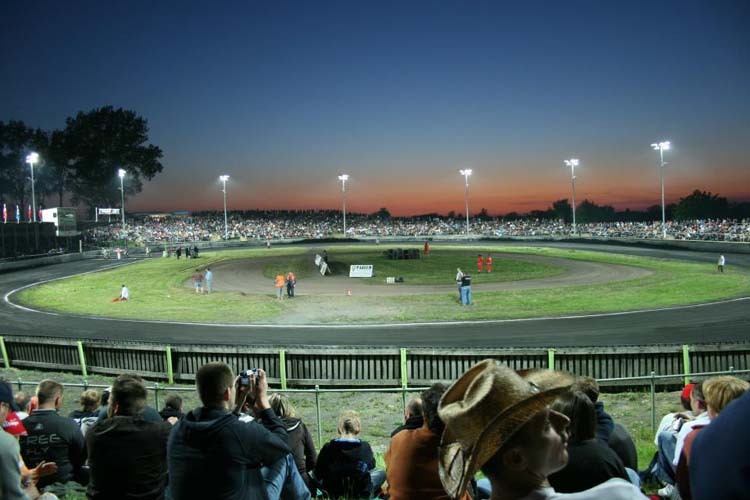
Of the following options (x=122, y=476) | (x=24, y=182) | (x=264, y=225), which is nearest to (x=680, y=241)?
(x=122, y=476)

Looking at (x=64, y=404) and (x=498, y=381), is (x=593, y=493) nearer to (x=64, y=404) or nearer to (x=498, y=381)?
(x=498, y=381)

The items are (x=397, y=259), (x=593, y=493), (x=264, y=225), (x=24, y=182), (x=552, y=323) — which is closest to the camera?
(x=593, y=493)

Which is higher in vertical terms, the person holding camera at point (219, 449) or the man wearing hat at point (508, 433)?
the man wearing hat at point (508, 433)

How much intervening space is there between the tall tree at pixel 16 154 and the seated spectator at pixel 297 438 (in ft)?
399

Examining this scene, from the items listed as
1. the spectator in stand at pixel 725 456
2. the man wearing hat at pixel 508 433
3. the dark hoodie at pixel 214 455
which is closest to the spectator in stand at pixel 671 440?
the dark hoodie at pixel 214 455

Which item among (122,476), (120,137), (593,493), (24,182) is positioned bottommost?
(122,476)

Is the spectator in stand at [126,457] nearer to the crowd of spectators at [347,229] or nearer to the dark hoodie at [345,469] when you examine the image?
the dark hoodie at [345,469]

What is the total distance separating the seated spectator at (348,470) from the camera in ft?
20.6

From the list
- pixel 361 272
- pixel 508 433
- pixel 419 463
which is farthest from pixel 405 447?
pixel 361 272

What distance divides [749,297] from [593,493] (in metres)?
32.9

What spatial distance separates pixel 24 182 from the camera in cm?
11319

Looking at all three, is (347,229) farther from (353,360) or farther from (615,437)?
(615,437)

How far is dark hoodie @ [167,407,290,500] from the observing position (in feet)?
12.4

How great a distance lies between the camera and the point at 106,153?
115750mm
